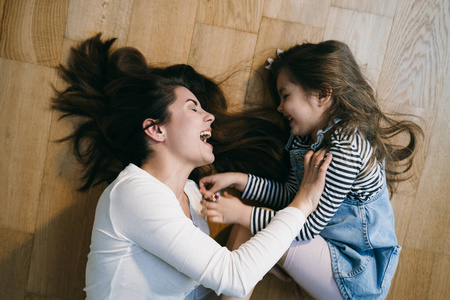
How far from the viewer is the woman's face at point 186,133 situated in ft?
3.29

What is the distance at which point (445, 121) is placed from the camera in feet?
4.05

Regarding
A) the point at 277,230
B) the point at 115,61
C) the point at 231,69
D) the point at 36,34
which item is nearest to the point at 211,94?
the point at 231,69

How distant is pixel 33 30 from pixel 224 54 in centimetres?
72

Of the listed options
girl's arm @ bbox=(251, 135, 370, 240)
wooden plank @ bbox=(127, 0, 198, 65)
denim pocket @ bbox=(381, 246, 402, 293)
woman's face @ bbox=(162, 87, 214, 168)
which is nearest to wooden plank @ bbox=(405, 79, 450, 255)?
denim pocket @ bbox=(381, 246, 402, 293)

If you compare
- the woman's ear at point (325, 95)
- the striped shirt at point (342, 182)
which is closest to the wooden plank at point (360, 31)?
the woman's ear at point (325, 95)

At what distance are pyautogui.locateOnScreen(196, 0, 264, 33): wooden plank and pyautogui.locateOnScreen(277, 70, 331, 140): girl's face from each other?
0.85 ft

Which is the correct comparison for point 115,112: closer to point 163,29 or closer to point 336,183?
point 163,29

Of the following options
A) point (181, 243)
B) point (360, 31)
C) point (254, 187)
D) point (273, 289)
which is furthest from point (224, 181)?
point (360, 31)

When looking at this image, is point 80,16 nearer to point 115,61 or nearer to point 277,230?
point 115,61

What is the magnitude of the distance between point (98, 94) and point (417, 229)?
1.29 metres

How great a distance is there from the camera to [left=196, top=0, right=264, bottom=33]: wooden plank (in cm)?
123

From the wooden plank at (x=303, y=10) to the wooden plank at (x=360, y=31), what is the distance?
3 centimetres

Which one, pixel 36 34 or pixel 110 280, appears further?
pixel 36 34

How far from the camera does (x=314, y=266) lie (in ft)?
3.51
